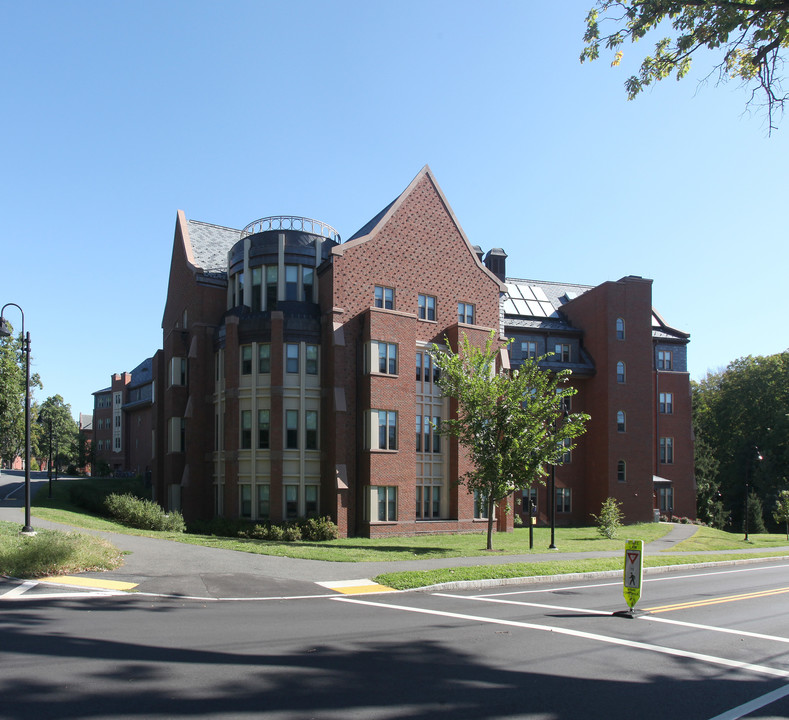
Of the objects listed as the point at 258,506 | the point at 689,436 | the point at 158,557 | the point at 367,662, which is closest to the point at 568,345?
the point at 689,436

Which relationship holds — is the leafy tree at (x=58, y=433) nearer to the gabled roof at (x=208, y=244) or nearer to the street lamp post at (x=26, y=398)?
the gabled roof at (x=208, y=244)

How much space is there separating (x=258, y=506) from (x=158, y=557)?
11.9m

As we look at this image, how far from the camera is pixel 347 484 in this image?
2923 cm

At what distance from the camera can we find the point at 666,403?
4675 cm

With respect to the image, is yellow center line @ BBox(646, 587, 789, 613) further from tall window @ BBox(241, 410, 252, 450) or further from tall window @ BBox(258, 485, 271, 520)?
tall window @ BBox(241, 410, 252, 450)

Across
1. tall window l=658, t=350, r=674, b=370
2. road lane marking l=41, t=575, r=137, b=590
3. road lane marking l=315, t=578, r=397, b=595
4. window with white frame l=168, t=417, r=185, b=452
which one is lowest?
road lane marking l=315, t=578, r=397, b=595

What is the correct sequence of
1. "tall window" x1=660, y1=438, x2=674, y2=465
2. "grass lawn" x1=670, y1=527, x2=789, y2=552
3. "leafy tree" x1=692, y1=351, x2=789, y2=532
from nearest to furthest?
"grass lawn" x1=670, y1=527, x2=789, y2=552
"tall window" x1=660, y1=438, x2=674, y2=465
"leafy tree" x1=692, y1=351, x2=789, y2=532

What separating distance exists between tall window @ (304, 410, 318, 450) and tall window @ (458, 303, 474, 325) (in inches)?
360

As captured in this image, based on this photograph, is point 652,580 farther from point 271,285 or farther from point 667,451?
point 667,451

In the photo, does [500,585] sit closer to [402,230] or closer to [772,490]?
[402,230]

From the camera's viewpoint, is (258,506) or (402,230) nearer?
(258,506)

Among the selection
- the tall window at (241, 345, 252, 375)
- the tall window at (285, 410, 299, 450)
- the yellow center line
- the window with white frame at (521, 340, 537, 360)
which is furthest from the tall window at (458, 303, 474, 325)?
the yellow center line

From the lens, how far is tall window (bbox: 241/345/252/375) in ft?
101

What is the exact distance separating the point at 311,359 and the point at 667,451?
2826 centimetres
